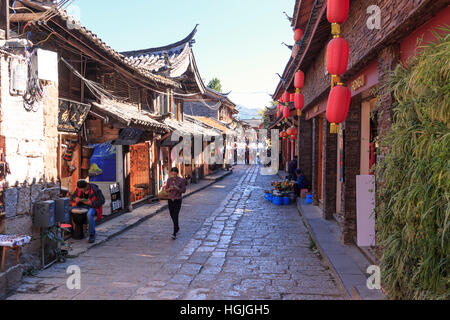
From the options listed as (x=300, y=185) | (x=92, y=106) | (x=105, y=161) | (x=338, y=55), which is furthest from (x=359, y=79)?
(x=300, y=185)

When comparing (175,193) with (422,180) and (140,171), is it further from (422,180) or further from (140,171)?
(422,180)

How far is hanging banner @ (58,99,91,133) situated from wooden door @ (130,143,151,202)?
4644mm

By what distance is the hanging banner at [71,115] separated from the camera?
25.9 feet

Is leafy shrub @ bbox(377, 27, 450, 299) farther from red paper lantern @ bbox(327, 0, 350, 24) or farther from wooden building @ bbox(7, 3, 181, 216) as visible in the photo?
wooden building @ bbox(7, 3, 181, 216)

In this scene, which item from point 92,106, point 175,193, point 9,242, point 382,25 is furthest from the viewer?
point 92,106

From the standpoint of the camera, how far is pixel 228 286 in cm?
558

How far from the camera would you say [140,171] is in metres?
13.9

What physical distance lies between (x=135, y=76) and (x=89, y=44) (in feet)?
11.7

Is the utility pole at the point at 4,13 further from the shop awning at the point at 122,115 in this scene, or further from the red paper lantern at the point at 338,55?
the red paper lantern at the point at 338,55

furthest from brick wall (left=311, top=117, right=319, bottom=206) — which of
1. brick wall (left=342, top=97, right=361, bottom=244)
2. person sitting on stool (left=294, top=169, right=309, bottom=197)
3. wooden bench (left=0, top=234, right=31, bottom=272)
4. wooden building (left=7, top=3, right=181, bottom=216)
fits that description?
wooden bench (left=0, top=234, right=31, bottom=272)

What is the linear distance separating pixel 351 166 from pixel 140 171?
357 inches

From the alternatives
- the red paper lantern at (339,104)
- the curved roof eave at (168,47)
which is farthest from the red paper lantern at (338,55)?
the curved roof eave at (168,47)

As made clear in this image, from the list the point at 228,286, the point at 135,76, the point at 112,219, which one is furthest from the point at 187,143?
the point at 228,286

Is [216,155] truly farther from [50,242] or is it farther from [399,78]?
[399,78]
